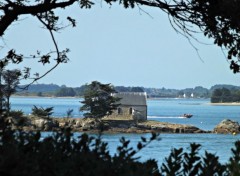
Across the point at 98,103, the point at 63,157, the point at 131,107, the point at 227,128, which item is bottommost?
the point at 227,128

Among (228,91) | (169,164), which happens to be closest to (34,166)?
(169,164)

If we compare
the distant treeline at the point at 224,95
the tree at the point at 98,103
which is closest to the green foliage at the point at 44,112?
the tree at the point at 98,103

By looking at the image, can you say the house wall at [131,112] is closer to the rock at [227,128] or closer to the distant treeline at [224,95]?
the rock at [227,128]

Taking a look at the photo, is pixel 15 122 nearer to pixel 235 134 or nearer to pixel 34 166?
pixel 34 166

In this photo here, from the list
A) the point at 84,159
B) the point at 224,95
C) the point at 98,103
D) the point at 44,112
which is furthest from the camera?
the point at 224,95

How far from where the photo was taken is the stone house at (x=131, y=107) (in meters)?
97.8

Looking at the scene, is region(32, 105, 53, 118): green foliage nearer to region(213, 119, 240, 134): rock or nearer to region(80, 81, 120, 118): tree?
region(80, 81, 120, 118): tree

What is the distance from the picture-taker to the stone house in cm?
9775

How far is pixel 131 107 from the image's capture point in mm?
101625

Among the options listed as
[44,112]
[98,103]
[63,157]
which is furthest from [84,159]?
[98,103]

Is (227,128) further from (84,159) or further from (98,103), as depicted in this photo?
(84,159)

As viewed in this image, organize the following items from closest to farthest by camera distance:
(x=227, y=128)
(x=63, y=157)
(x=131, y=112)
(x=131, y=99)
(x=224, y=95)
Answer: (x=63, y=157), (x=227, y=128), (x=131, y=112), (x=131, y=99), (x=224, y=95)

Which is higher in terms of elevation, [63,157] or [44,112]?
[44,112]

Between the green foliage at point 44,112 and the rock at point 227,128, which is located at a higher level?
the green foliage at point 44,112
